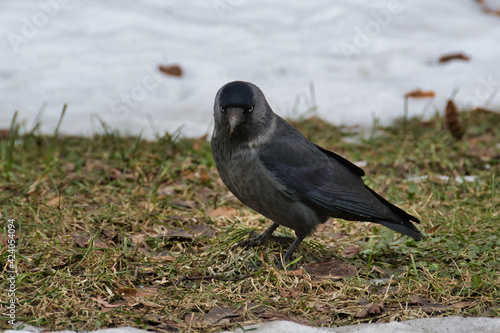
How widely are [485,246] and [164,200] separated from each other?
2.38 metres

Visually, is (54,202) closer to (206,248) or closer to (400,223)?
(206,248)

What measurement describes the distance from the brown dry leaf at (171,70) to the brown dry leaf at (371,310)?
569 cm

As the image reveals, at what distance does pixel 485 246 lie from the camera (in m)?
3.66

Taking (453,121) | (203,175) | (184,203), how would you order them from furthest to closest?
(453,121)
(203,175)
(184,203)

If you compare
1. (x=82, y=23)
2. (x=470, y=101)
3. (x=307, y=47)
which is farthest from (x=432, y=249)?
(x=82, y=23)

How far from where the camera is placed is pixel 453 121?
601 centimetres

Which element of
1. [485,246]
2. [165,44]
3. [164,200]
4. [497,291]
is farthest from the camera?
[165,44]

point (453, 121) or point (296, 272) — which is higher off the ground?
point (453, 121)

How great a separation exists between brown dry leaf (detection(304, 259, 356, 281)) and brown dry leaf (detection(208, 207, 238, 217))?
3.46ft

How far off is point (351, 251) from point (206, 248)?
97 cm

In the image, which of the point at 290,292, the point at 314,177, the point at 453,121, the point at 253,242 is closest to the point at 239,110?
the point at 314,177

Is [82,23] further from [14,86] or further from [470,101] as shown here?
[470,101]

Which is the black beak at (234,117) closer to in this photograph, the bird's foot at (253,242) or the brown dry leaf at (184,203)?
the bird's foot at (253,242)

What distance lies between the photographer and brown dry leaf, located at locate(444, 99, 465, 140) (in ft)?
19.6
